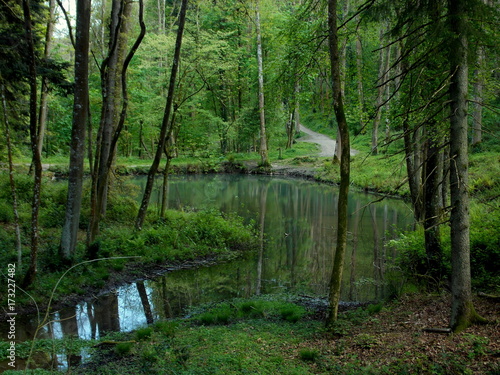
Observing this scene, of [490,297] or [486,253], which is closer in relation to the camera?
[490,297]

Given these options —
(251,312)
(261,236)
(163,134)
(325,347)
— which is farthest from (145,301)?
(261,236)

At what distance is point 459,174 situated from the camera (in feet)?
15.2

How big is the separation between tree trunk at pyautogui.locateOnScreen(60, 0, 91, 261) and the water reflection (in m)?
1.58

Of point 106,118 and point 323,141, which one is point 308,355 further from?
point 323,141

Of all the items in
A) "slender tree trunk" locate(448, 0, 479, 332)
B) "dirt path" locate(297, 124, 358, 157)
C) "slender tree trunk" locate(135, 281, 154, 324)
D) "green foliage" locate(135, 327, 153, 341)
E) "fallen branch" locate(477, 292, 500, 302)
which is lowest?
"slender tree trunk" locate(135, 281, 154, 324)

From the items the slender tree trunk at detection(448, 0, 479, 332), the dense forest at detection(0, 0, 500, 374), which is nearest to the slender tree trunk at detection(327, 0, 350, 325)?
the dense forest at detection(0, 0, 500, 374)

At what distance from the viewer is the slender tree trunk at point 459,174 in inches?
181

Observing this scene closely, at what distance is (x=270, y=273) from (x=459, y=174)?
6702 millimetres

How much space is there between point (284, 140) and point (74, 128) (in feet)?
92.1

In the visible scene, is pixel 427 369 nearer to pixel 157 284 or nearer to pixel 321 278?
pixel 321 278

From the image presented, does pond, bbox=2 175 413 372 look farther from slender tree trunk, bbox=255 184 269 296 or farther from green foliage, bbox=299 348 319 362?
green foliage, bbox=299 348 319 362

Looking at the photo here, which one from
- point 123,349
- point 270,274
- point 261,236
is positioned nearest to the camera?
point 123,349

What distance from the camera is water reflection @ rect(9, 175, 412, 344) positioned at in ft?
24.6

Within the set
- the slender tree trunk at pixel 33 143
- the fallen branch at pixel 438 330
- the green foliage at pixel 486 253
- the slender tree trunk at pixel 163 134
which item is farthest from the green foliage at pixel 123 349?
the slender tree trunk at pixel 163 134
